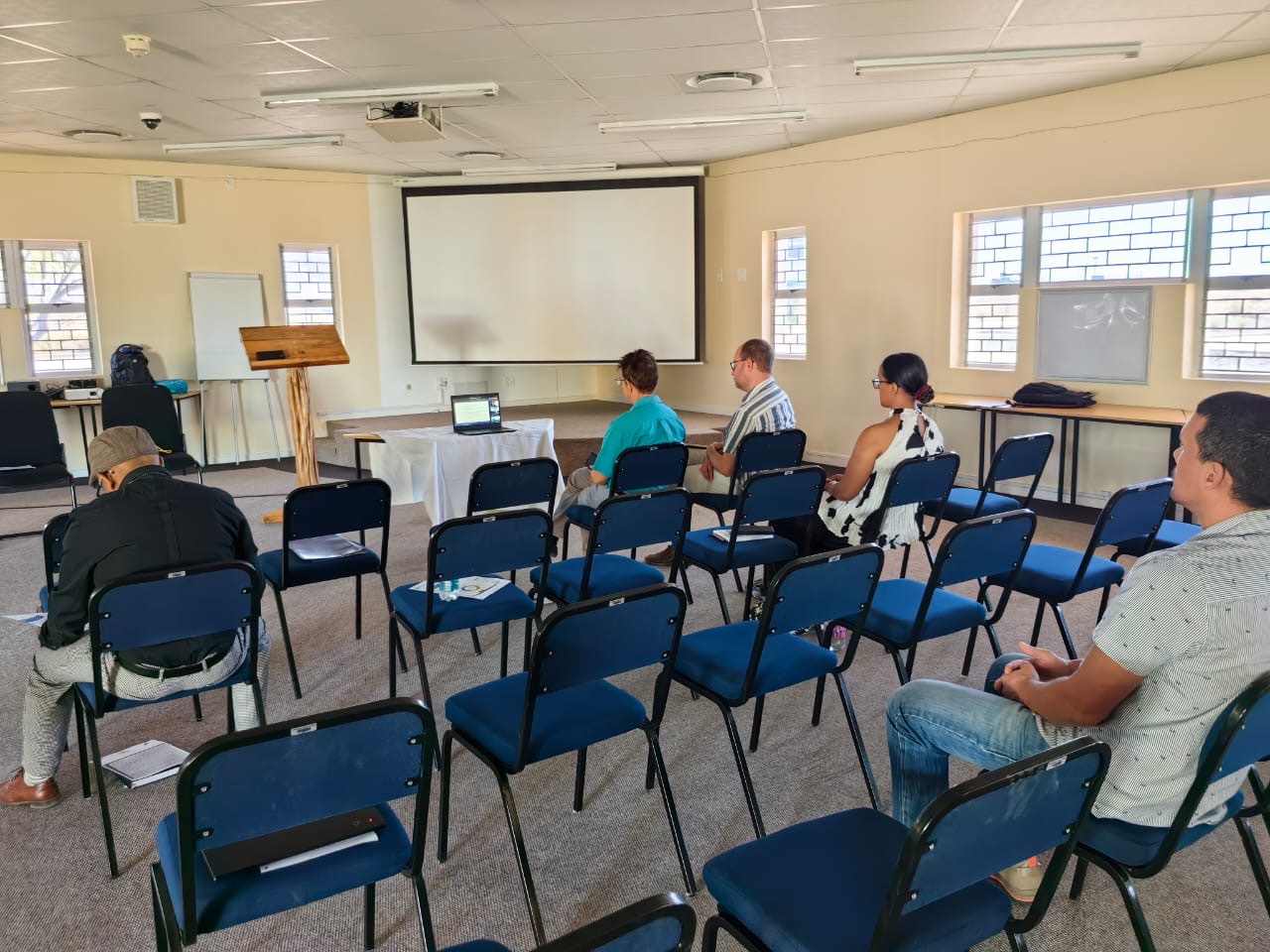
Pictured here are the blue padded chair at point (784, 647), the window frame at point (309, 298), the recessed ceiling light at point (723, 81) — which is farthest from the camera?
the window frame at point (309, 298)

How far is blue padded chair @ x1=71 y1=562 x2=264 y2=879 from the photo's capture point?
94.8 inches

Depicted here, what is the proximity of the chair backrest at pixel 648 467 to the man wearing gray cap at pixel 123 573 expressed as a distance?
1.88 meters

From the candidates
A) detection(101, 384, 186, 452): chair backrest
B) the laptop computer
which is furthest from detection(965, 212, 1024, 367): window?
detection(101, 384, 186, 452): chair backrest

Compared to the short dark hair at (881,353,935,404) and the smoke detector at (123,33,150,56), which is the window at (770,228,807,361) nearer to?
the short dark hair at (881,353,935,404)

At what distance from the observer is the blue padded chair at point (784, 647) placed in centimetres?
247

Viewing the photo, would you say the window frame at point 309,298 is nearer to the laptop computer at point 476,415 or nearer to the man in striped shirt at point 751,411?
the laptop computer at point 476,415

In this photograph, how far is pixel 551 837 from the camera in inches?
103

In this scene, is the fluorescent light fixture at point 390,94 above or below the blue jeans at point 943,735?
above

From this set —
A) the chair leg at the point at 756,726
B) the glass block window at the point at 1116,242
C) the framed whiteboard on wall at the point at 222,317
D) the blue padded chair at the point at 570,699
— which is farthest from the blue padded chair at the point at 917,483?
the framed whiteboard on wall at the point at 222,317


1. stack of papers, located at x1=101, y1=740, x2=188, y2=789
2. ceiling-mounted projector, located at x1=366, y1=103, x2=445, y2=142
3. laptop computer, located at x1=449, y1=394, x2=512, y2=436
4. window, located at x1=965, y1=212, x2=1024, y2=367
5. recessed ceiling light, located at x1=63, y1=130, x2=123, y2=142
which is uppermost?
recessed ceiling light, located at x1=63, y1=130, x2=123, y2=142

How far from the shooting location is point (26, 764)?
2.78 meters

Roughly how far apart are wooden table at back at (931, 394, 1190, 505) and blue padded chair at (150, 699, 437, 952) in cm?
528

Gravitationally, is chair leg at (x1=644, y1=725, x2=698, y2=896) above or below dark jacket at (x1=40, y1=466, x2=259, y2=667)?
below

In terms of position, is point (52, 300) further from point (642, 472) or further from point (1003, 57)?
point (1003, 57)
